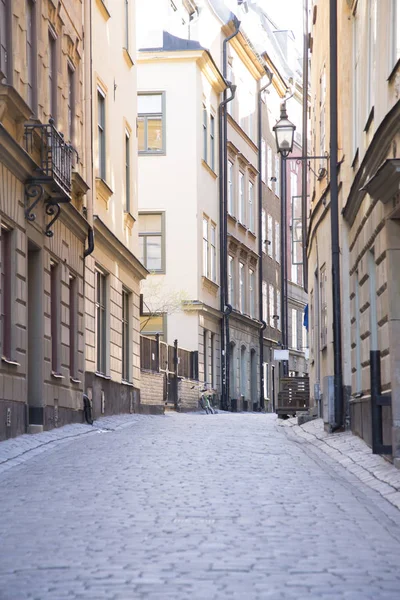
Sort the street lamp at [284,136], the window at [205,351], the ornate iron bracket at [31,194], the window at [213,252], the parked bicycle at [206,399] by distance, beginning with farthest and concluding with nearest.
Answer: the window at [213,252], the window at [205,351], the parked bicycle at [206,399], the street lamp at [284,136], the ornate iron bracket at [31,194]

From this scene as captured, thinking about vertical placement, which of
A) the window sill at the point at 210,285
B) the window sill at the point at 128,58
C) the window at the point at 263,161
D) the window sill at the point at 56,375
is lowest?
the window sill at the point at 56,375

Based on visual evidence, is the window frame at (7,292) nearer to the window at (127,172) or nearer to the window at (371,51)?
the window at (371,51)

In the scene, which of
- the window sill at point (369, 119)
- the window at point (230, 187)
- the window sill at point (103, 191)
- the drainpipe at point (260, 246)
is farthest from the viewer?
the drainpipe at point (260, 246)

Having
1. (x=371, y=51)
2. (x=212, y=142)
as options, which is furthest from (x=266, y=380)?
(x=371, y=51)

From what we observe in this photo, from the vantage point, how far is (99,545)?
23.9 ft

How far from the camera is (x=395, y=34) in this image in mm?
13070

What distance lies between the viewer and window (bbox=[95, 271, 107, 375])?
83.6 feet

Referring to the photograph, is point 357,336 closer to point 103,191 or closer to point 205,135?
point 103,191

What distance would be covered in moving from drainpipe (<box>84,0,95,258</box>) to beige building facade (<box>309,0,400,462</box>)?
4.25 m

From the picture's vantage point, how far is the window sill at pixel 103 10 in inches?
1008

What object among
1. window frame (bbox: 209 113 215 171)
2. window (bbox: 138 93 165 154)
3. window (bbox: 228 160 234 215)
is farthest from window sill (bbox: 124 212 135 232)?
window (bbox: 228 160 234 215)

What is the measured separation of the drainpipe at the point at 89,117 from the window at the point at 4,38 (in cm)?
647

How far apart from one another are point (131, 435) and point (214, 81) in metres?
26.9

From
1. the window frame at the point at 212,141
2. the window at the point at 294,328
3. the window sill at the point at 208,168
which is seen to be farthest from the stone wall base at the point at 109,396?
the window at the point at 294,328
